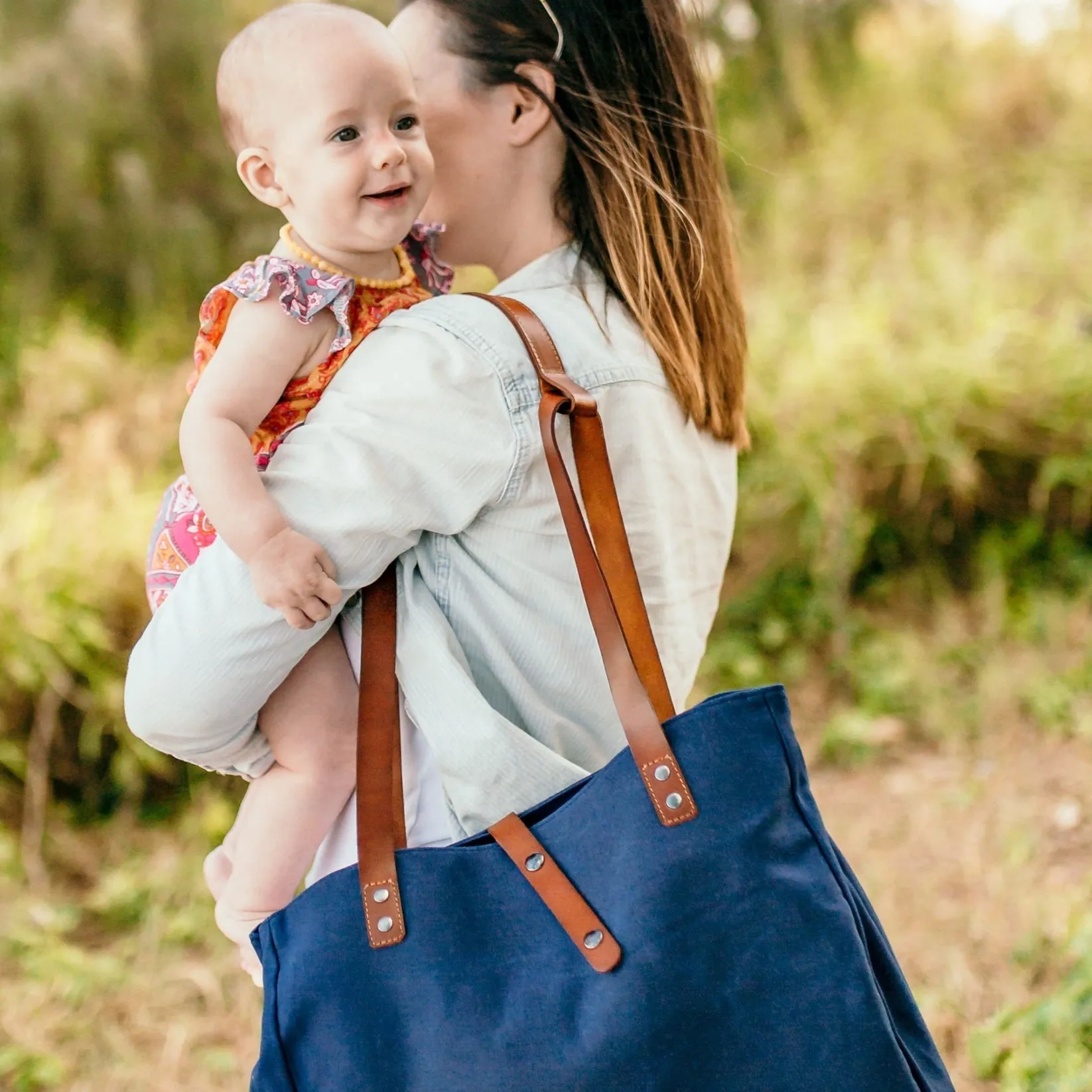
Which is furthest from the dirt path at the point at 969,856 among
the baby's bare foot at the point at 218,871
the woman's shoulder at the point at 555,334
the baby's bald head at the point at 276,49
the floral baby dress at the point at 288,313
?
the baby's bald head at the point at 276,49

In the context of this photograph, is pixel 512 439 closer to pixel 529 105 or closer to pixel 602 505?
pixel 602 505

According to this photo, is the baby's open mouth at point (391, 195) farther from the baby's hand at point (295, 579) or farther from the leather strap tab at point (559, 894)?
the leather strap tab at point (559, 894)

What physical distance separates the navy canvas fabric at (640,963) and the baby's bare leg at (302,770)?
0.51ft

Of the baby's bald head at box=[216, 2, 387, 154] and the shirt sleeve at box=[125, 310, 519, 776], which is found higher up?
the baby's bald head at box=[216, 2, 387, 154]

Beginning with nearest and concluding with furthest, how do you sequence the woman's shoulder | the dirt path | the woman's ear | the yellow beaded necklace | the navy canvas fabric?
the navy canvas fabric → the woman's shoulder → the yellow beaded necklace → the woman's ear → the dirt path

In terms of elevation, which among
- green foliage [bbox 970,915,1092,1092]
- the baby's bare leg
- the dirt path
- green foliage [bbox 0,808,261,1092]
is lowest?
the dirt path

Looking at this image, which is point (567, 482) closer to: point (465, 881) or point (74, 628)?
point (465, 881)

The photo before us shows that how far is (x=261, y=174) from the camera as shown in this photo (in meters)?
1.29

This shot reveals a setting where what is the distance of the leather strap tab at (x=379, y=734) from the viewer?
1.14 metres

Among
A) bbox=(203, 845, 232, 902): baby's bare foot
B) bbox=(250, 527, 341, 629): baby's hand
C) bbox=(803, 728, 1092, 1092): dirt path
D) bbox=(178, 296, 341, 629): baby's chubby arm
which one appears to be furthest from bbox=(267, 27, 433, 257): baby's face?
bbox=(803, 728, 1092, 1092): dirt path

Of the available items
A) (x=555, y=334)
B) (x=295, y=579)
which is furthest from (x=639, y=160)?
(x=295, y=579)

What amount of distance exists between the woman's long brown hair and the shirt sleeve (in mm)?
277

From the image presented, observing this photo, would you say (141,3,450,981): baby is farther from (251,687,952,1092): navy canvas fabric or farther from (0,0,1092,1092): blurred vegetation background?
(0,0,1092,1092): blurred vegetation background

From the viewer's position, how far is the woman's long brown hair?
1.36m
